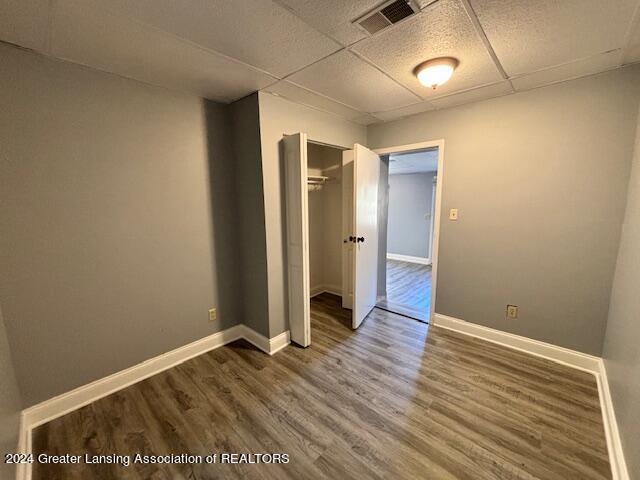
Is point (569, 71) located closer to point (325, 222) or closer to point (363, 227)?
point (363, 227)

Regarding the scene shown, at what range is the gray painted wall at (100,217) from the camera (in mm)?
1556

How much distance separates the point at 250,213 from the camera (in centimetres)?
243

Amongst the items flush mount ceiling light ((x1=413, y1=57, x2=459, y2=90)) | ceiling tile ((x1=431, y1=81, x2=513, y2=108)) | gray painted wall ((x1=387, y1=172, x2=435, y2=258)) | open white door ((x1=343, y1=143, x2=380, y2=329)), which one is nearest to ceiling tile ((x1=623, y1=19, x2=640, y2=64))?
ceiling tile ((x1=431, y1=81, x2=513, y2=108))

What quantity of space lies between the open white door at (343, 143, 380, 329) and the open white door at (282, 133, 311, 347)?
0.63 metres

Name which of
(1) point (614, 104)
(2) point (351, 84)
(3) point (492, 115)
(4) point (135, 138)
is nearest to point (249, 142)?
(4) point (135, 138)

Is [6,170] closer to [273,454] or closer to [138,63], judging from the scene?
[138,63]

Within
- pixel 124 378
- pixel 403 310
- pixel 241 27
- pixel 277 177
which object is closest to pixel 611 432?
pixel 403 310

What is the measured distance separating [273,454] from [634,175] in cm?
295

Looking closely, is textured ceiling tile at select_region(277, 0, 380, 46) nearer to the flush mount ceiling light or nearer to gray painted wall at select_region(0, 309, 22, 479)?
the flush mount ceiling light

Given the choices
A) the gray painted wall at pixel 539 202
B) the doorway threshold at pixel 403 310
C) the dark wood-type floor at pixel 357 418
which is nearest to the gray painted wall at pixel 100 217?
the dark wood-type floor at pixel 357 418

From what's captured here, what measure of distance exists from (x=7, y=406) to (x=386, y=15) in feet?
9.06

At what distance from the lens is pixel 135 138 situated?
1.93 meters

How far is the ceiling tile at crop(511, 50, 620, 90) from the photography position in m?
1.70

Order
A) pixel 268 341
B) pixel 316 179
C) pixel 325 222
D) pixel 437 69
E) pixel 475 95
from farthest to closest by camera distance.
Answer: pixel 325 222, pixel 316 179, pixel 268 341, pixel 475 95, pixel 437 69
